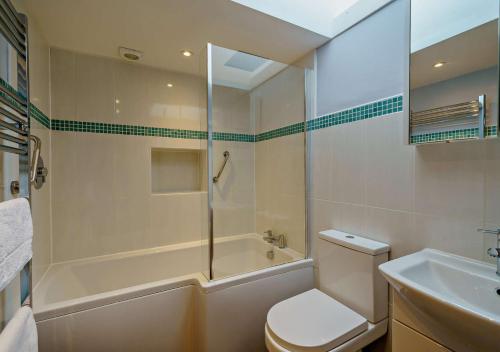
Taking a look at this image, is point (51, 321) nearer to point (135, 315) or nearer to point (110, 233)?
point (135, 315)

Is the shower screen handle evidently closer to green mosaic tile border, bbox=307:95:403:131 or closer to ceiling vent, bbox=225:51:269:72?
ceiling vent, bbox=225:51:269:72

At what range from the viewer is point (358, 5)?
57.9 inches

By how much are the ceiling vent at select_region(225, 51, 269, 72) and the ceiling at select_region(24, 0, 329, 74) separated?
0.05 meters

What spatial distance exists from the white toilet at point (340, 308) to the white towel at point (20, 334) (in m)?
1.00

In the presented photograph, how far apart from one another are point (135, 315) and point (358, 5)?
7.77 ft

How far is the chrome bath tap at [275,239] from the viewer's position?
2113 millimetres

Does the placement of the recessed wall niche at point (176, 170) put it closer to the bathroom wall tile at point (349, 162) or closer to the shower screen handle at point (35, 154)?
the shower screen handle at point (35, 154)

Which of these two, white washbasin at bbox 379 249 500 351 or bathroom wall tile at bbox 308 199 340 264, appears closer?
white washbasin at bbox 379 249 500 351

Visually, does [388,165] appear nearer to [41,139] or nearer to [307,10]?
[307,10]

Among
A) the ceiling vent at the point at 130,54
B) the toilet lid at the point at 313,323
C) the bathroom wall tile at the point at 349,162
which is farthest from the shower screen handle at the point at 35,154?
the bathroom wall tile at the point at 349,162

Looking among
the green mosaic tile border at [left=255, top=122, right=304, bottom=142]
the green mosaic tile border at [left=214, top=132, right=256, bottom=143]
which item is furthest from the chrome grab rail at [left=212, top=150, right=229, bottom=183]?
the green mosaic tile border at [left=255, top=122, right=304, bottom=142]

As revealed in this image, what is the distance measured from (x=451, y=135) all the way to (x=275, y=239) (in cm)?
153

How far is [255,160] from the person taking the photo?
2346mm

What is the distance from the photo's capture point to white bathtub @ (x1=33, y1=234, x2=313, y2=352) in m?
1.29
